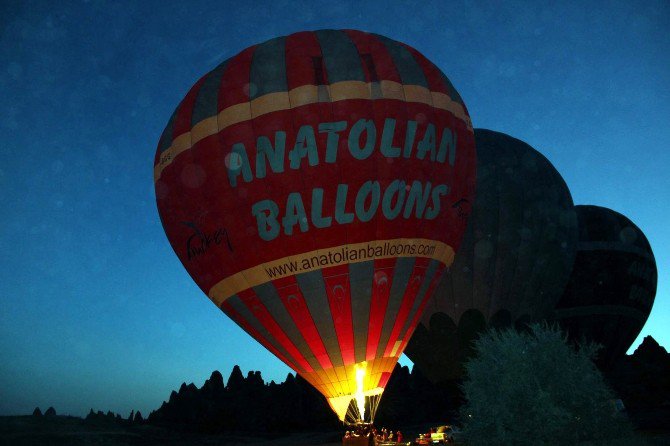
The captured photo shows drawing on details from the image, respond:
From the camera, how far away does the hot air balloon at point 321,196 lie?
15.4 metres

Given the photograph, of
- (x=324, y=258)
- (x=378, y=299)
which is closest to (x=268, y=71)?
(x=324, y=258)

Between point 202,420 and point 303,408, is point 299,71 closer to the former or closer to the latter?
point 303,408

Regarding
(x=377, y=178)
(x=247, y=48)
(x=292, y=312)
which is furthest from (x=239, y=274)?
(x=247, y=48)

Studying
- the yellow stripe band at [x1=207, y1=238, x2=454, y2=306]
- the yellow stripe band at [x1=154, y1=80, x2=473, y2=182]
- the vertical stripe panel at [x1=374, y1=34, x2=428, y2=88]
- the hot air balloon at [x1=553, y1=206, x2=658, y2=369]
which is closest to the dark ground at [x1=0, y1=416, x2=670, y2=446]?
the hot air balloon at [x1=553, y1=206, x2=658, y2=369]

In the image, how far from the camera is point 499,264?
24.1 m

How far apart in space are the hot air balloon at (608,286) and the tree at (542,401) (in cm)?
1613

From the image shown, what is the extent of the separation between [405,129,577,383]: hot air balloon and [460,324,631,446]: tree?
33.4ft

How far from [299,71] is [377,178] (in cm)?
391

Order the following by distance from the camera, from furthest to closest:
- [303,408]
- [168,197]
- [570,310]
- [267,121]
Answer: [303,408] → [570,310] → [168,197] → [267,121]

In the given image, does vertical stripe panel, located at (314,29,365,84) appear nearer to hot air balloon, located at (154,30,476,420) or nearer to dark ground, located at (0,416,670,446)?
hot air balloon, located at (154,30,476,420)

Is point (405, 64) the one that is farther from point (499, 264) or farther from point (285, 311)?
point (499, 264)

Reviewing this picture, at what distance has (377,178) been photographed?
615 inches

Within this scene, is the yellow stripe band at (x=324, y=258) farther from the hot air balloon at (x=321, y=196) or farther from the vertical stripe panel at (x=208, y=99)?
the vertical stripe panel at (x=208, y=99)

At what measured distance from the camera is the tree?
12.0m
